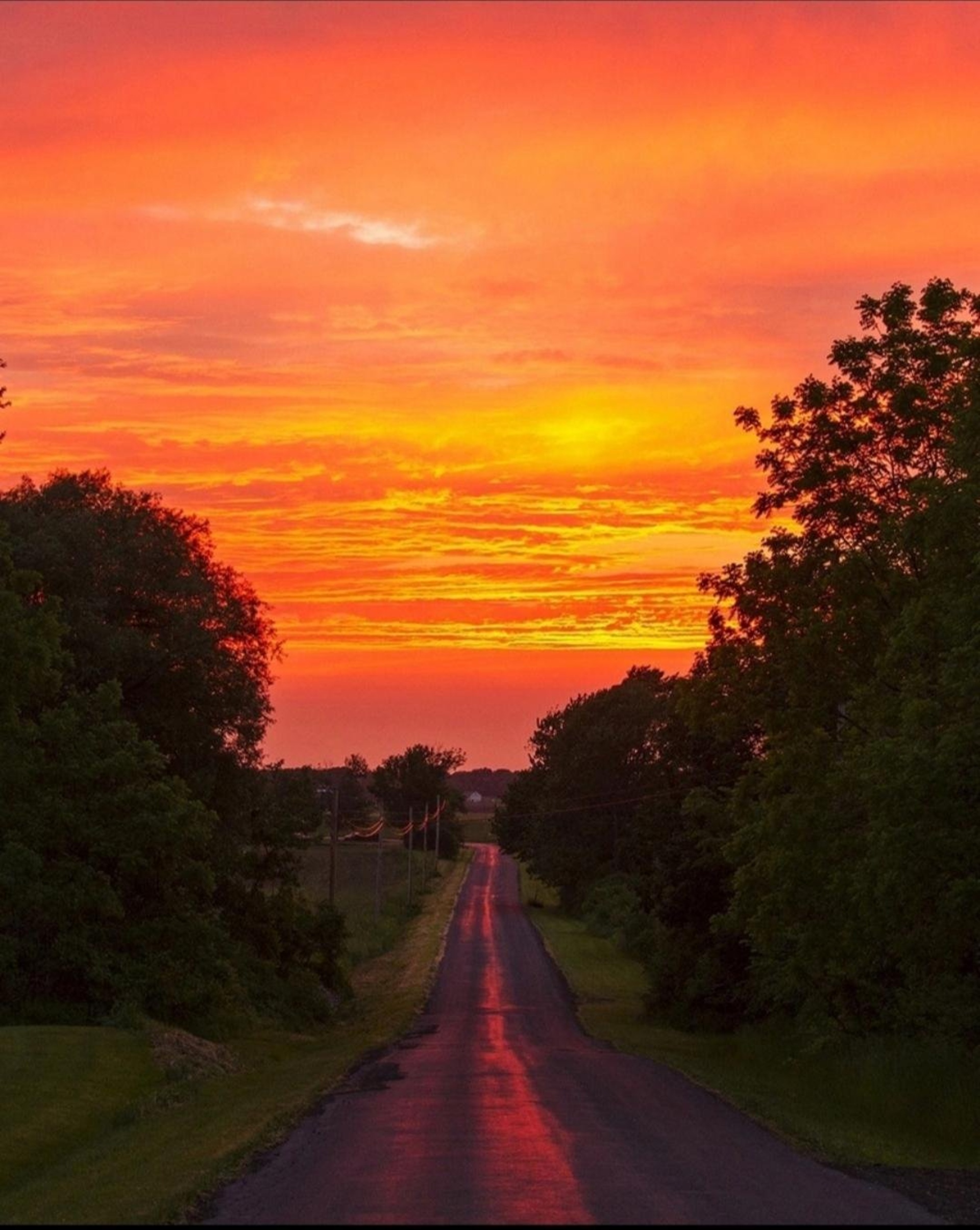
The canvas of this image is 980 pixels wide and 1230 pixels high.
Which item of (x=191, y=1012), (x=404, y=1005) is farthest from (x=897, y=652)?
(x=404, y=1005)

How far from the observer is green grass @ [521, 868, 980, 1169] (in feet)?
76.1

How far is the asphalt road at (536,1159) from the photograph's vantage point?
1455cm

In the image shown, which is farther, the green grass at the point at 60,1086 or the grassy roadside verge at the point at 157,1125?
the green grass at the point at 60,1086

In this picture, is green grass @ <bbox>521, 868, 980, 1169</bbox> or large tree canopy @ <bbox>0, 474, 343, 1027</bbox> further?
large tree canopy @ <bbox>0, 474, 343, 1027</bbox>

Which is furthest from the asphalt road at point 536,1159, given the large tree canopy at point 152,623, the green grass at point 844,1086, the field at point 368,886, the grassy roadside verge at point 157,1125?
the field at point 368,886

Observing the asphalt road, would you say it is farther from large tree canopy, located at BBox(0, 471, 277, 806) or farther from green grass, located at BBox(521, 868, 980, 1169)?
large tree canopy, located at BBox(0, 471, 277, 806)

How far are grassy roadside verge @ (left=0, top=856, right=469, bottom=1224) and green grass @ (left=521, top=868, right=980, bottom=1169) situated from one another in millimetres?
7639

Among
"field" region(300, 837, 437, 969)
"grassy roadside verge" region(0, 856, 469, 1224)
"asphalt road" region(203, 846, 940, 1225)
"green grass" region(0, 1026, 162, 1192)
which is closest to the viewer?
"asphalt road" region(203, 846, 940, 1225)

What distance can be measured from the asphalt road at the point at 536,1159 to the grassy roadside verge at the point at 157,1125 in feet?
2.40

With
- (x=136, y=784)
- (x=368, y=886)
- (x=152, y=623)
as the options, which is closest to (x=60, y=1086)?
(x=136, y=784)

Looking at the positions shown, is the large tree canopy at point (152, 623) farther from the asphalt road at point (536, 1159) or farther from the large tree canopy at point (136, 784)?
the asphalt road at point (536, 1159)

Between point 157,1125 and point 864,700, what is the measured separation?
16110mm

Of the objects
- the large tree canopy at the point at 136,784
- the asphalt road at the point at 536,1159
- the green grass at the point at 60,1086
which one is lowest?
the green grass at the point at 60,1086

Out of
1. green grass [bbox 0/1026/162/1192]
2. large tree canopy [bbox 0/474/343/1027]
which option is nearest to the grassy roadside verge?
green grass [bbox 0/1026/162/1192]
